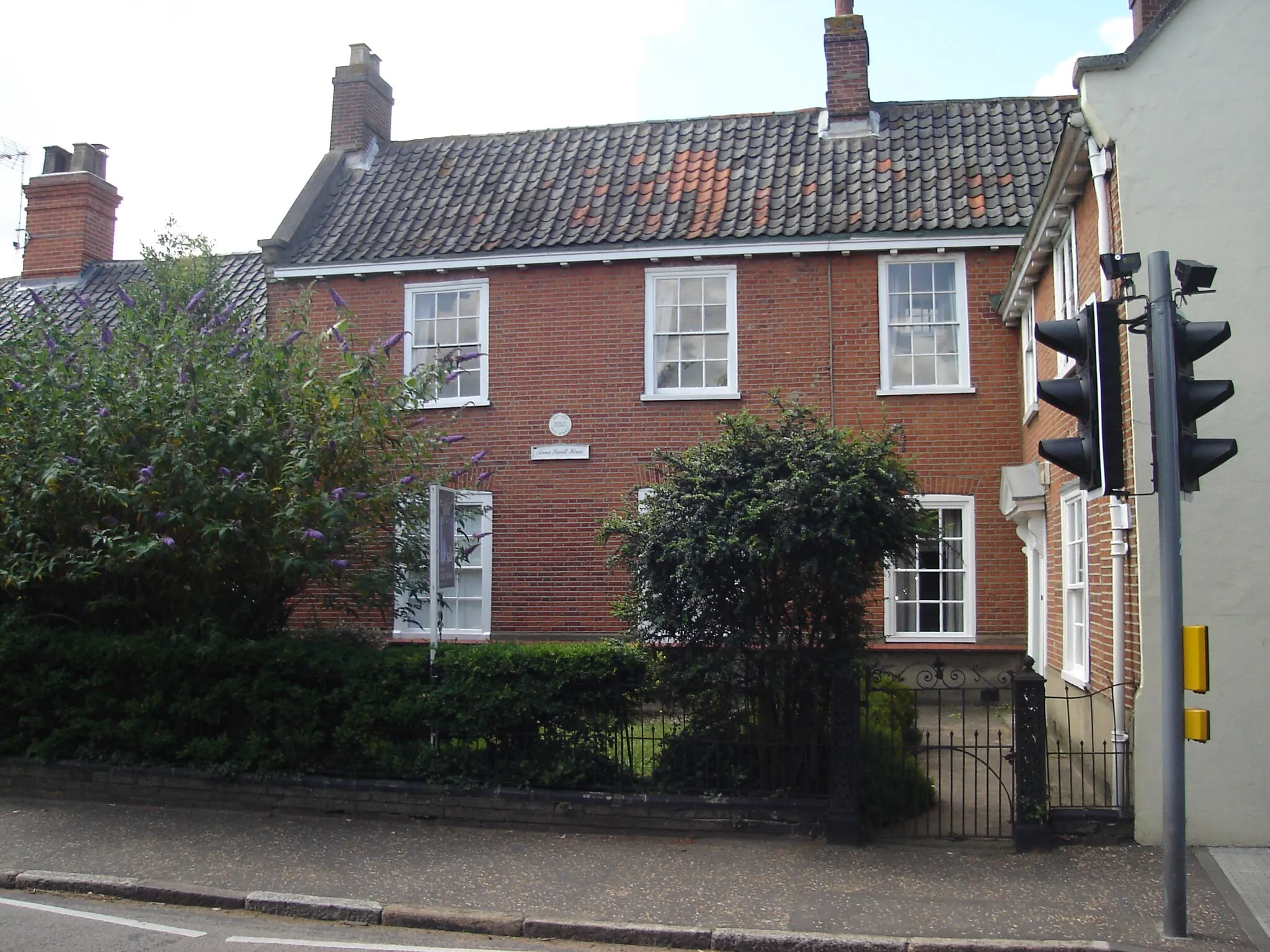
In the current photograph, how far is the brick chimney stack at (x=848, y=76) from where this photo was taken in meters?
17.1

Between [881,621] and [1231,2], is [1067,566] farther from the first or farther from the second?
[1231,2]

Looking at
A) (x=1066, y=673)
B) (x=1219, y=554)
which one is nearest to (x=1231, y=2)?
(x=1219, y=554)

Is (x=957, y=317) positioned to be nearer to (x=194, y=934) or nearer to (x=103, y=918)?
(x=194, y=934)

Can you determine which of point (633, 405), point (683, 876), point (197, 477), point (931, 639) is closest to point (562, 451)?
point (633, 405)

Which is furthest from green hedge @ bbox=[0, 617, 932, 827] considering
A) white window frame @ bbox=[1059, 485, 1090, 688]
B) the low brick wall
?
white window frame @ bbox=[1059, 485, 1090, 688]

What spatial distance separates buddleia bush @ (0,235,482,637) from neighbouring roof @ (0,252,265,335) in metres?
7.28

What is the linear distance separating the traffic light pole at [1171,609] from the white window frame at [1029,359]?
6754mm

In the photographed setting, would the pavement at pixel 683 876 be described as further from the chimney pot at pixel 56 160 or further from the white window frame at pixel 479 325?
the chimney pot at pixel 56 160

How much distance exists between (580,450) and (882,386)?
408 cm

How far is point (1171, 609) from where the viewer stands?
6.51 metres

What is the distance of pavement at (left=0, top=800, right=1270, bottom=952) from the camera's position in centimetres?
689

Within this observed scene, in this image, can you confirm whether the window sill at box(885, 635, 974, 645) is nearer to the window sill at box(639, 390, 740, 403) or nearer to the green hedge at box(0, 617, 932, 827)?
the window sill at box(639, 390, 740, 403)

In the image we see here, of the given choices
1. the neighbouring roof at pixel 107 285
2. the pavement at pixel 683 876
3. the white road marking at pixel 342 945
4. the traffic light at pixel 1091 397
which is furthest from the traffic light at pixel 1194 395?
the neighbouring roof at pixel 107 285

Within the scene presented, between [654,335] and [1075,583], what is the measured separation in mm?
6582
